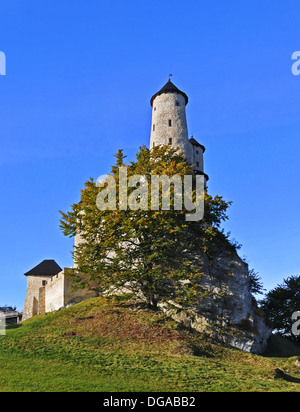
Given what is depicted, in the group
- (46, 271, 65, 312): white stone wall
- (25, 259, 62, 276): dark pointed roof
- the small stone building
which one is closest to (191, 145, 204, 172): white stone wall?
the small stone building

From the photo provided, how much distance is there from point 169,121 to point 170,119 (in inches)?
10.2

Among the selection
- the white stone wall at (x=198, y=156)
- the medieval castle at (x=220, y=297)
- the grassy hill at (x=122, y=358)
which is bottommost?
the grassy hill at (x=122, y=358)

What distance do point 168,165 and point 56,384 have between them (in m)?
17.6

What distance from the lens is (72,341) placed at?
23609 millimetres

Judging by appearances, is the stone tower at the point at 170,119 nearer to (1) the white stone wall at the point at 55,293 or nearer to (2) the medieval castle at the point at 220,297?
(2) the medieval castle at the point at 220,297

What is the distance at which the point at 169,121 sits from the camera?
43.5 metres

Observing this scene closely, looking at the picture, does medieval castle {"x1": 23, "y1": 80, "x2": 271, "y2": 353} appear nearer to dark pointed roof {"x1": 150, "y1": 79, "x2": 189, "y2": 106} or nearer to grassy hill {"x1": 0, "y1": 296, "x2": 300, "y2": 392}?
grassy hill {"x1": 0, "y1": 296, "x2": 300, "y2": 392}

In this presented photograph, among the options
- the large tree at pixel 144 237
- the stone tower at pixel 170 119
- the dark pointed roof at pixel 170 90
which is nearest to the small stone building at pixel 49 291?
the large tree at pixel 144 237

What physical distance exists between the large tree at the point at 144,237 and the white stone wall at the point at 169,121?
12451 mm

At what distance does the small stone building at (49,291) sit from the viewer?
119 feet

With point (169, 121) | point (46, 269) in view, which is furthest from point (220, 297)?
point (46, 269)

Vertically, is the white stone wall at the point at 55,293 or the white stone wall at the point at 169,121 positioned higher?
the white stone wall at the point at 169,121

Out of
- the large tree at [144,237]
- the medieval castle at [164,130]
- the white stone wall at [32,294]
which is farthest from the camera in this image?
the white stone wall at [32,294]
